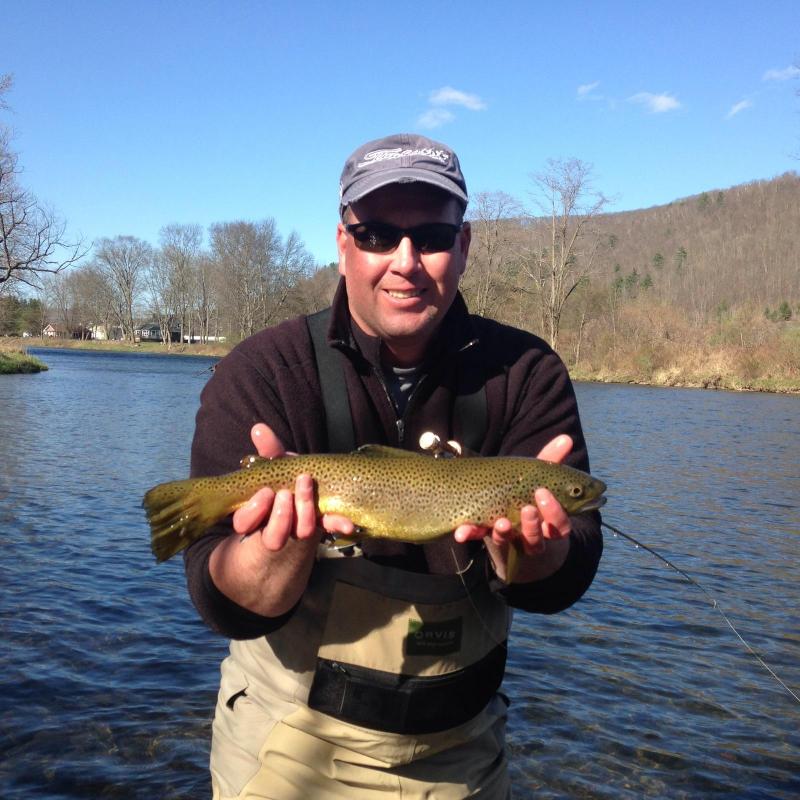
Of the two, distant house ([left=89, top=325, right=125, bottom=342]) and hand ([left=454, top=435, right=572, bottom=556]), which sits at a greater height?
distant house ([left=89, top=325, right=125, bottom=342])

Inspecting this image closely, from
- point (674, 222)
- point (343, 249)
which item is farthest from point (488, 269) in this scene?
point (674, 222)

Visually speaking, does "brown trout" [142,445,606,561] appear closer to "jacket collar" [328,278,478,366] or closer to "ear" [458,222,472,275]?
"jacket collar" [328,278,478,366]

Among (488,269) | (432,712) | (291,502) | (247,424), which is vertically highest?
(488,269)

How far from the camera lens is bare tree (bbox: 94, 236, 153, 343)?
94.9 meters

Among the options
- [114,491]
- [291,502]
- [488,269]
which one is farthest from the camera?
[488,269]

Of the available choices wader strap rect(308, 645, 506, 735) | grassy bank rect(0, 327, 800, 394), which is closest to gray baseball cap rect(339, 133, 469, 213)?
wader strap rect(308, 645, 506, 735)

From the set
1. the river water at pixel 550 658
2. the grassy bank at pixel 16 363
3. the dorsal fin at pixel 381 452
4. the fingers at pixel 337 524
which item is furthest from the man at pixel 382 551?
the grassy bank at pixel 16 363

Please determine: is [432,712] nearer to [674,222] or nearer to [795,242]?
[795,242]

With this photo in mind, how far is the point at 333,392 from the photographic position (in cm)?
279

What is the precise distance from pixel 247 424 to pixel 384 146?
1073 millimetres

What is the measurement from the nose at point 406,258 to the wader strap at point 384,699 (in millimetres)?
1300

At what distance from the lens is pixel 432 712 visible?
8.55 ft

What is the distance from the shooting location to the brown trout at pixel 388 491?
2555mm

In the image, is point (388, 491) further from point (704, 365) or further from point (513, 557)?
point (704, 365)
